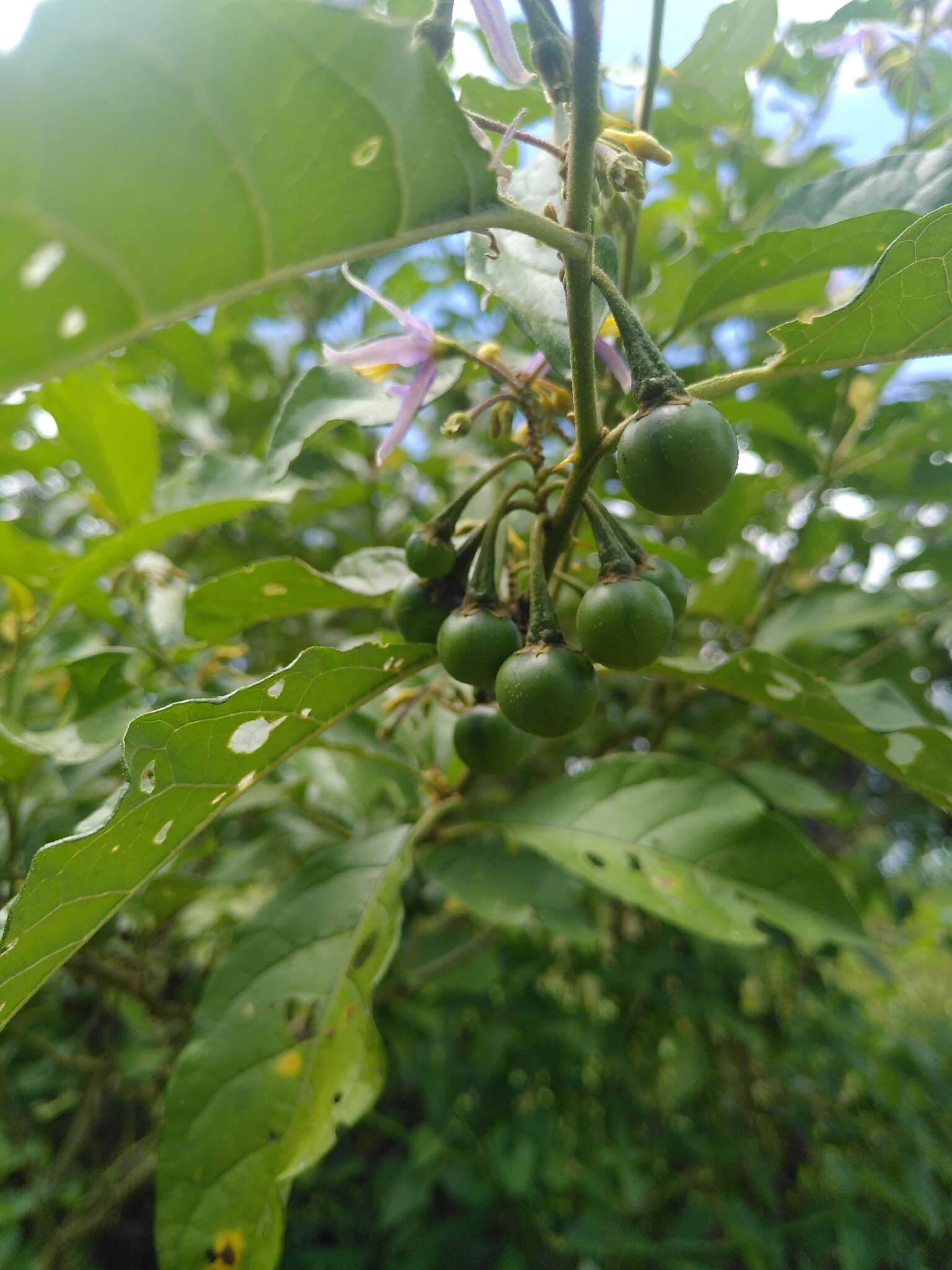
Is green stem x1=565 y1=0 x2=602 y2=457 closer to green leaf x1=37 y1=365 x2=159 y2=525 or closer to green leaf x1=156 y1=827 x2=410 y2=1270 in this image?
green leaf x1=156 y1=827 x2=410 y2=1270

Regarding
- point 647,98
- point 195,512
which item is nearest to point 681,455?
point 647,98

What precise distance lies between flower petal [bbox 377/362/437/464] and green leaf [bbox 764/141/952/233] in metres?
0.61

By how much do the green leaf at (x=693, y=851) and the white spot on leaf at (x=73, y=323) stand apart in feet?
3.92

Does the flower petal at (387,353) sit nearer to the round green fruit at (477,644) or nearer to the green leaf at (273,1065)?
the round green fruit at (477,644)

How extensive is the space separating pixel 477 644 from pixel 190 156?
62cm

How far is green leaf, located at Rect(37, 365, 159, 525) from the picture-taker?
168 cm

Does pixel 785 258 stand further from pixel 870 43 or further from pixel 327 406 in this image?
pixel 870 43

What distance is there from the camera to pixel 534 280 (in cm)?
94

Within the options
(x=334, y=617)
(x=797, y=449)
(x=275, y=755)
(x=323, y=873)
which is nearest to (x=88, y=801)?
(x=323, y=873)

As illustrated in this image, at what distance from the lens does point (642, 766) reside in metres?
1.61

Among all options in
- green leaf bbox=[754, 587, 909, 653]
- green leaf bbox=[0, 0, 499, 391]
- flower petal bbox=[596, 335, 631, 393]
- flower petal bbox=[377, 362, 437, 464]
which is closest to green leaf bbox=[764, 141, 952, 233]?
flower petal bbox=[596, 335, 631, 393]

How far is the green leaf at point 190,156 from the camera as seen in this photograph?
0.44m

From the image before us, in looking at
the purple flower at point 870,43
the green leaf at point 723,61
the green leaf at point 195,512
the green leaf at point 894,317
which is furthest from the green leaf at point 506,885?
the purple flower at point 870,43

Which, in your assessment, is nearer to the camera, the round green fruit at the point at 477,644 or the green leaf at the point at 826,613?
the round green fruit at the point at 477,644
